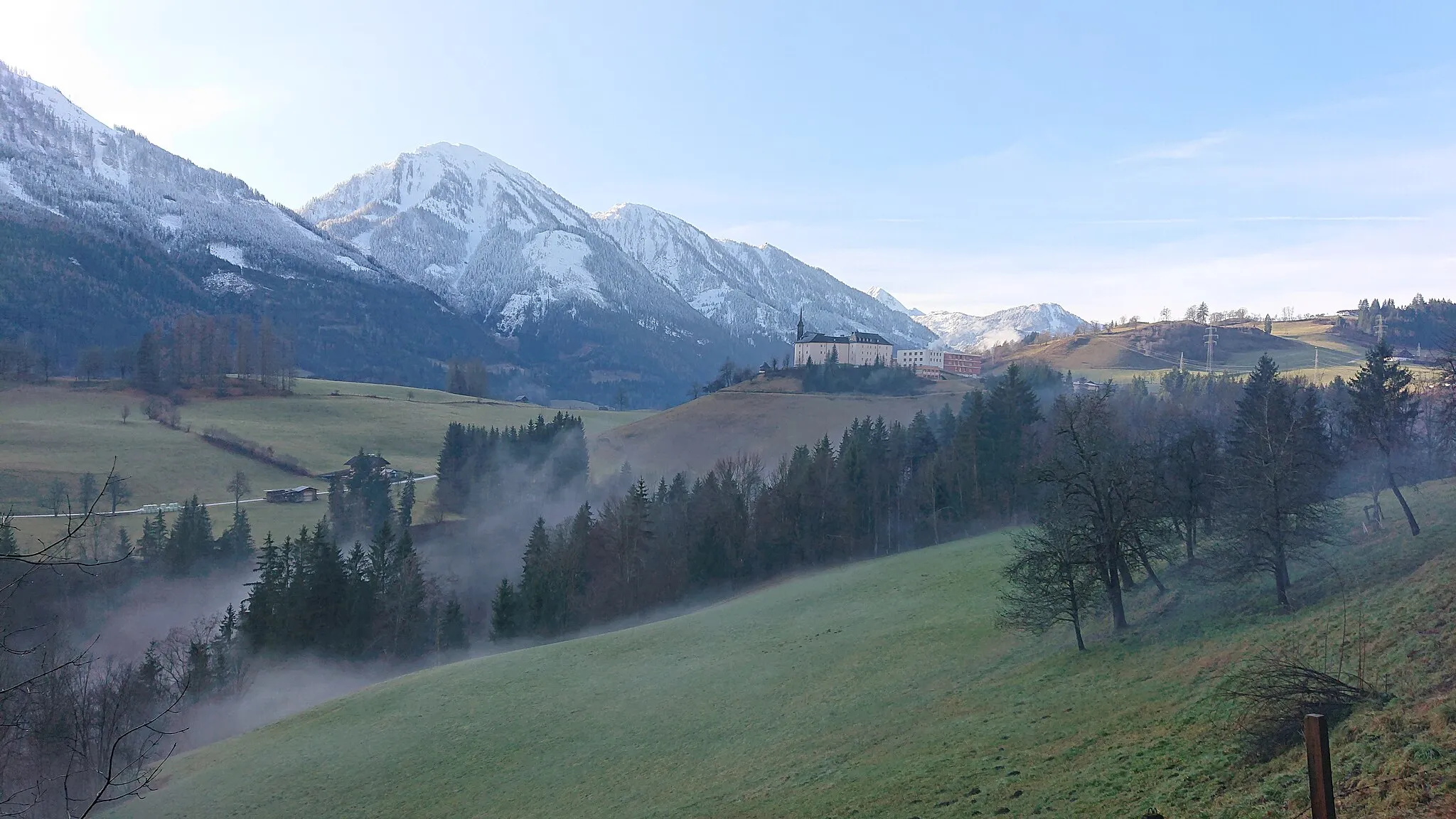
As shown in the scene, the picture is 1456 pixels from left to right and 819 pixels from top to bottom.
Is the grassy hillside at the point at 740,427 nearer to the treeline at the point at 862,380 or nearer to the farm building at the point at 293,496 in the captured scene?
the treeline at the point at 862,380

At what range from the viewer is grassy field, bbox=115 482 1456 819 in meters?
19.7

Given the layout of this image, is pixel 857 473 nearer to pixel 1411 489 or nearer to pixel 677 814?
pixel 1411 489

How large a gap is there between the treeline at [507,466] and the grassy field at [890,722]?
2637 inches

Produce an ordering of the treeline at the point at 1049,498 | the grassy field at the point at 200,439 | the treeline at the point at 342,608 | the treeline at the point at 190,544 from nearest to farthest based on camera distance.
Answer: the treeline at the point at 1049,498, the treeline at the point at 342,608, the treeline at the point at 190,544, the grassy field at the point at 200,439

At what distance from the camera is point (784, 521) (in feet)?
293

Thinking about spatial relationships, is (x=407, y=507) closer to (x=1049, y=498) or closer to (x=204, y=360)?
(x=1049, y=498)

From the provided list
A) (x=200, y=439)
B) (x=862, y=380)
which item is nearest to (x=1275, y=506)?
(x=200, y=439)

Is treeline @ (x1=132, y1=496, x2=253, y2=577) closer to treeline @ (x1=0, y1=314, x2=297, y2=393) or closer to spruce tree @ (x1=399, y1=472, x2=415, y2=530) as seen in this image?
spruce tree @ (x1=399, y1=472, x2=415, y2=530)

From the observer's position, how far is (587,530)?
288 feet

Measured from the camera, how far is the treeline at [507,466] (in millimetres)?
123562

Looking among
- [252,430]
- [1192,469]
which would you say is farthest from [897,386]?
[1192,469]

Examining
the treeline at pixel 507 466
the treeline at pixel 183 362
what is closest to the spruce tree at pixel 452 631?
the treeline at pixel 507 466

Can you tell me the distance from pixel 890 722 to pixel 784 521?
56.0m

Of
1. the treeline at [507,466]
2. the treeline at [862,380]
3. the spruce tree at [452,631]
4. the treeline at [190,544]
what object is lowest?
the spruce tree at [452,631]
